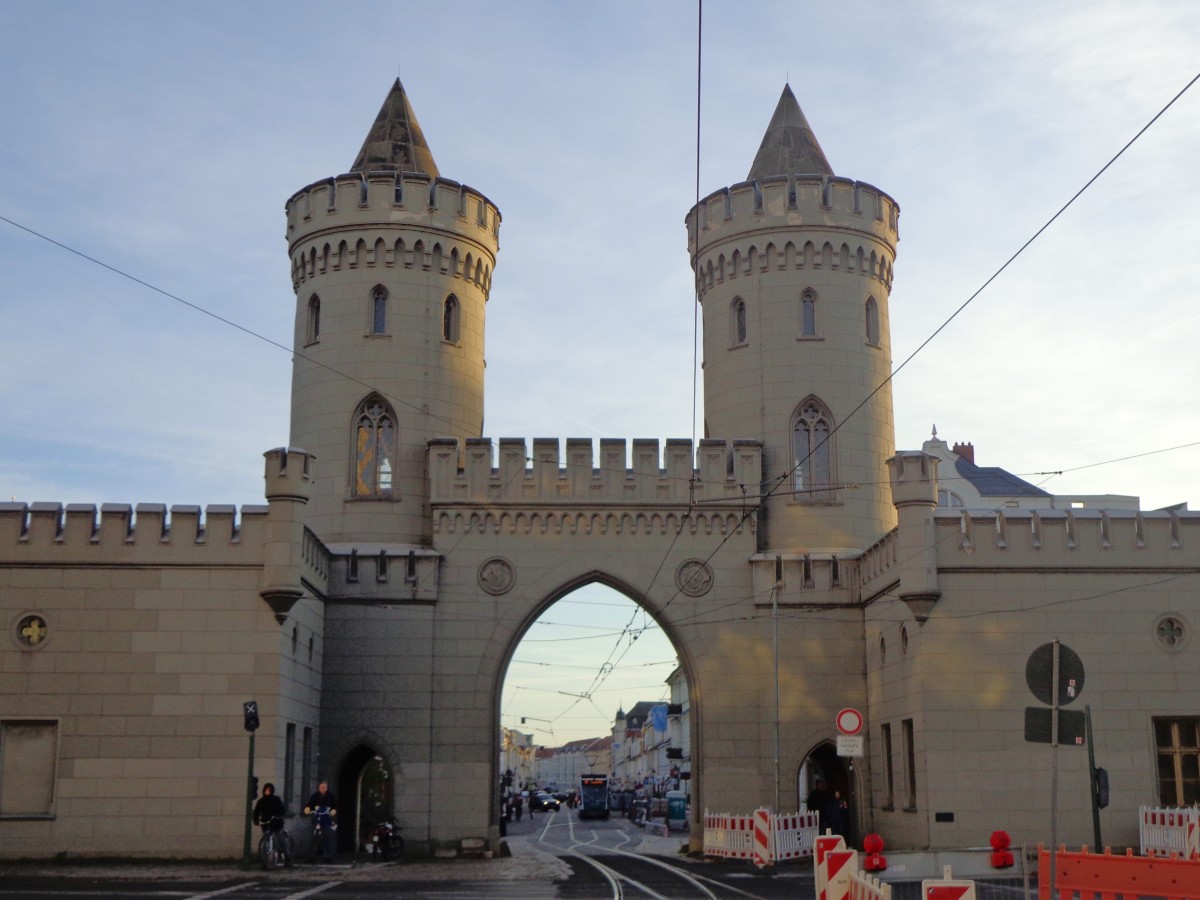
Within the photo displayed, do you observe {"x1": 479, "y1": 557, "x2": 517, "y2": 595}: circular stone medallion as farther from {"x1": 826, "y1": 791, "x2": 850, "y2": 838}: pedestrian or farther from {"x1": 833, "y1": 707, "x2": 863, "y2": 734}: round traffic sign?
{"x1": 833, "y1": 707, "x2": 863, "y2": 734}: round traffic sign

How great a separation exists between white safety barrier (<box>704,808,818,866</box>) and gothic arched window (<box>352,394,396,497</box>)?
1065cm

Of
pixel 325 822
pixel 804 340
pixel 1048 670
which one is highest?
pixel 804 340

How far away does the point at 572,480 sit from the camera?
31453 mm

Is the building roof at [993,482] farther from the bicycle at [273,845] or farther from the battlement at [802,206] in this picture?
the bicycle at [273,845]

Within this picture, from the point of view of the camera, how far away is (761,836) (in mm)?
24953

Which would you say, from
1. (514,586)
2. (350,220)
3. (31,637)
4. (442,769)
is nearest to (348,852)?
(442,769)

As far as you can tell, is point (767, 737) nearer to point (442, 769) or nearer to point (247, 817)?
point (442, 769)

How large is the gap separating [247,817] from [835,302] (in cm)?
1844

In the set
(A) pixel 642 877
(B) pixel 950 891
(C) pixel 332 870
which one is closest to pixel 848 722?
(A) pixel 642 877

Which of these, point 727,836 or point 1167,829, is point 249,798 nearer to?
point 727,836

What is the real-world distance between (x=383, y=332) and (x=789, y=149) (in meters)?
11.4

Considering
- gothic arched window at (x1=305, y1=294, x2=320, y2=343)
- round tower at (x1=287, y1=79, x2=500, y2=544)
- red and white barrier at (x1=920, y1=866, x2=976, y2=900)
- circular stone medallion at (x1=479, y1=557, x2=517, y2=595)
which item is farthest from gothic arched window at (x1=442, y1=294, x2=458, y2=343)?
red and white barrier at (x1=920, y1=866, x2=976, y2=900)

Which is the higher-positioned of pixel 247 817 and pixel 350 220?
pixel 350 220

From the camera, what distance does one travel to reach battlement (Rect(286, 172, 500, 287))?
33469 millimetres
